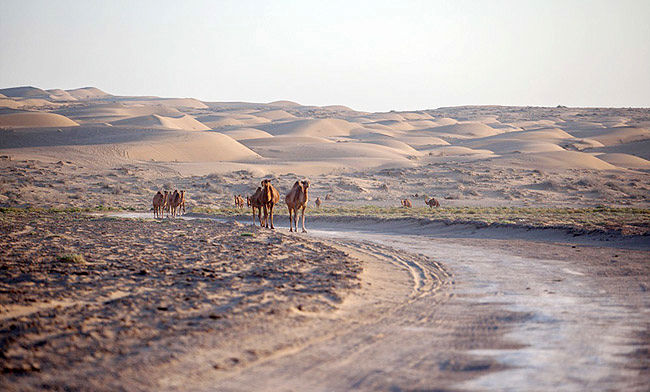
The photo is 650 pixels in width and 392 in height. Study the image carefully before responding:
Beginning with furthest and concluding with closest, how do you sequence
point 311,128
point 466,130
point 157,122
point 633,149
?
Result: point 466,130 < point 311,128 < point 157,122 < point 633,149

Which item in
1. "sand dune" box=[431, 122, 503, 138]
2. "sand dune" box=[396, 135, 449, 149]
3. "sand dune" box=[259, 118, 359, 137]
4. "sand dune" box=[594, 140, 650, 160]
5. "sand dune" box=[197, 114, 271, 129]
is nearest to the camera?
"sand dune" box=[594, 140, 650, 160]

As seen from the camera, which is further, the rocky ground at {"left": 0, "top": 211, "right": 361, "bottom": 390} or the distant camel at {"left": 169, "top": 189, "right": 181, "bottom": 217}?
the distant camel at {"left": 169, "top": 189, "right": 181, "bottom": 217}

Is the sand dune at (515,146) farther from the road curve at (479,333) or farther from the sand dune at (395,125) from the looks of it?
the road curve at (479,333)

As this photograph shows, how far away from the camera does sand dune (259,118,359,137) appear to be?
13225 cm

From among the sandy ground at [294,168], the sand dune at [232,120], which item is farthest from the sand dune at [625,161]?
the sand dune at [232,120]

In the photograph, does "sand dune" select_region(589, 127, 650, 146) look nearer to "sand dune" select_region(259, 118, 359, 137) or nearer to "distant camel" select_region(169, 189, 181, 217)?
"sand dune" select_region(259, 118, 359, 137)

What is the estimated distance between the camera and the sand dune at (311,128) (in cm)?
13225

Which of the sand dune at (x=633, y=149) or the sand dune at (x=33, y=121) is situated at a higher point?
the sand dune at (x=33, y=121)

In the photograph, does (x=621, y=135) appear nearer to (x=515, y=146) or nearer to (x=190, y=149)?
(x=515, y=146)

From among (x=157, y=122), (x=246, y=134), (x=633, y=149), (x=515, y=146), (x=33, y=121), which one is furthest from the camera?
(x=246, y=134)

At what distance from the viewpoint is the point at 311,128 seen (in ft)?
446

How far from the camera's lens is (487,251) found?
659 inches

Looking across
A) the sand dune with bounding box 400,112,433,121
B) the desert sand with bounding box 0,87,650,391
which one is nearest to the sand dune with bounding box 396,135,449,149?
the sand dune with bounding box 400,112,433,121

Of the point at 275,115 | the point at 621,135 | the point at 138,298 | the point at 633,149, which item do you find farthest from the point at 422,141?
the point at 138,298
